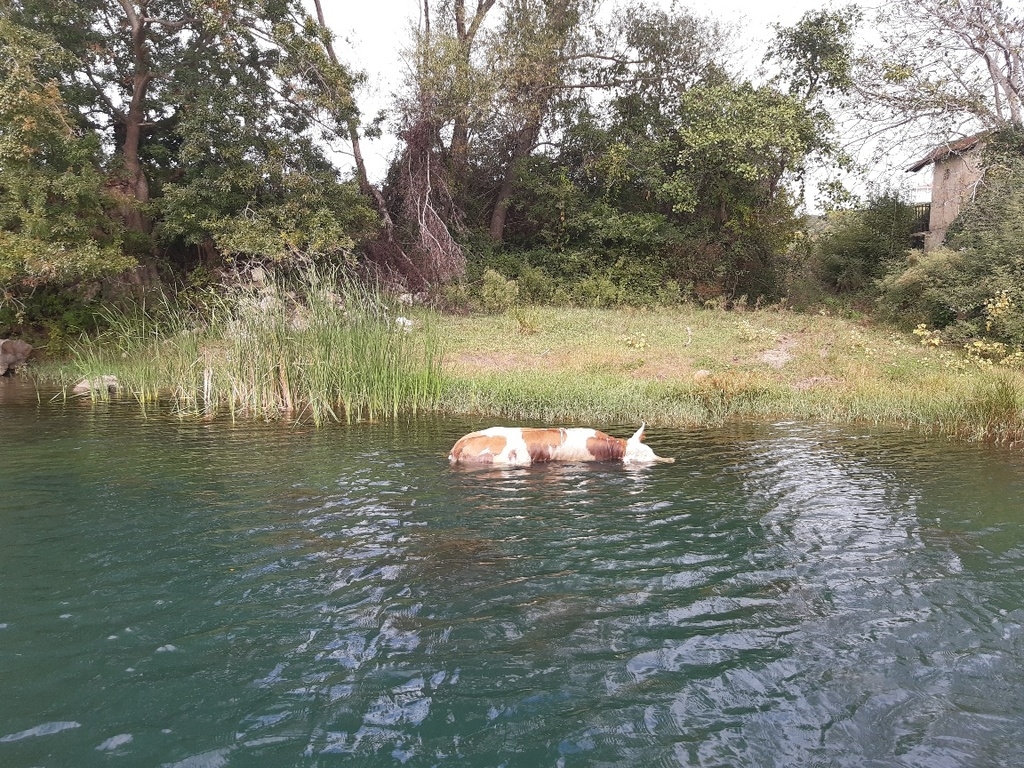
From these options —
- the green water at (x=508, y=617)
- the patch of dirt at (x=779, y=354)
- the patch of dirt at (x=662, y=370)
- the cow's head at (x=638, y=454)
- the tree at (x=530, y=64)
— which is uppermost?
the tree at (x=530, y=64)

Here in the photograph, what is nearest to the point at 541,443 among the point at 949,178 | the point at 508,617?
the point at 508,617

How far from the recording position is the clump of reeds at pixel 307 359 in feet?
34.3

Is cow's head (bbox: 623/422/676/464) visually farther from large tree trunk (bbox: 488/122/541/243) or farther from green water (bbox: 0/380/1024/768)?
large tree trunk (bbox: 488/122/541/243)

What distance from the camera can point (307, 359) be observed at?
1048cm

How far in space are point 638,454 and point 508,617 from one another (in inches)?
170

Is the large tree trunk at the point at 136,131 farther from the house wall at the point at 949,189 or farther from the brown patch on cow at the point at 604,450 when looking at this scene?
the house wall at the point at 949,189

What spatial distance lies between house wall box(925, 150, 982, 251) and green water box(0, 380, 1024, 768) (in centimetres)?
1953

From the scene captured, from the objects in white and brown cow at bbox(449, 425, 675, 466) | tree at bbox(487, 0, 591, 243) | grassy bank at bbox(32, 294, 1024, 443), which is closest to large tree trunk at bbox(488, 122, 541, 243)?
tree at bbox(487, 0, 591, 243)

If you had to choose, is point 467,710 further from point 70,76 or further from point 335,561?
point 70,76

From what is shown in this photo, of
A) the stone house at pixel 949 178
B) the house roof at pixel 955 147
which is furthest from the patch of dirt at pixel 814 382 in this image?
the house roof at pixel 955 147

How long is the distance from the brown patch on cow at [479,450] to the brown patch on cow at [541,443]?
0.31 meters

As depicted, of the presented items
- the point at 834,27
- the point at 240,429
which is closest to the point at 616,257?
the point at 834,27

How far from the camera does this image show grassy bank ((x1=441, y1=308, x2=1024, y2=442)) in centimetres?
1096

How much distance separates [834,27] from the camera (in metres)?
24.6
